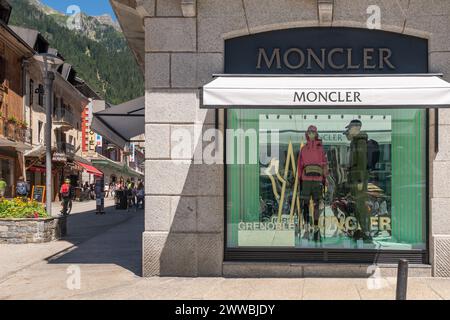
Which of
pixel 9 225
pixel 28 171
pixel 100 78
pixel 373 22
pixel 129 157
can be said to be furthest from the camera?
pixel 100 78

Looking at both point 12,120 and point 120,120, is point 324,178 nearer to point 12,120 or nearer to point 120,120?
point 120,120

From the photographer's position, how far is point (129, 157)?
82.4 meters

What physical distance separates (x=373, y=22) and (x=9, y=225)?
9.89 m

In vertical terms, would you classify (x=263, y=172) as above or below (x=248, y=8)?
below

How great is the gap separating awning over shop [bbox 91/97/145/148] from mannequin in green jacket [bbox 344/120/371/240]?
4.88 metres

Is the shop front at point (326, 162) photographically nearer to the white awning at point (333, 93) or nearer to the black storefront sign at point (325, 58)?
the black storefront sign at point (325, 58)

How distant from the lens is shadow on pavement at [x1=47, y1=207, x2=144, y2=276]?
9.89 metres

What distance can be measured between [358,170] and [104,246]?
6.42 meters

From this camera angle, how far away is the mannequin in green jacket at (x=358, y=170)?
27.7ft

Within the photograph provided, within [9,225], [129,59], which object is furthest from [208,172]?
[129,59]

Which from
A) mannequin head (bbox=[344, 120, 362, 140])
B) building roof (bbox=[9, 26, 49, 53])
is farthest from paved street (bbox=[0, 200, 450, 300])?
building roof (bbox=[9, 26, 49, 53])

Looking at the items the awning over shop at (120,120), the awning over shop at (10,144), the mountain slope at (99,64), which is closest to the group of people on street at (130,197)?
the awning over shop at (10,144)

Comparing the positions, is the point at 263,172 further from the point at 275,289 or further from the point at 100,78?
the point at 100,78

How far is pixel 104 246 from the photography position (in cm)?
1212
